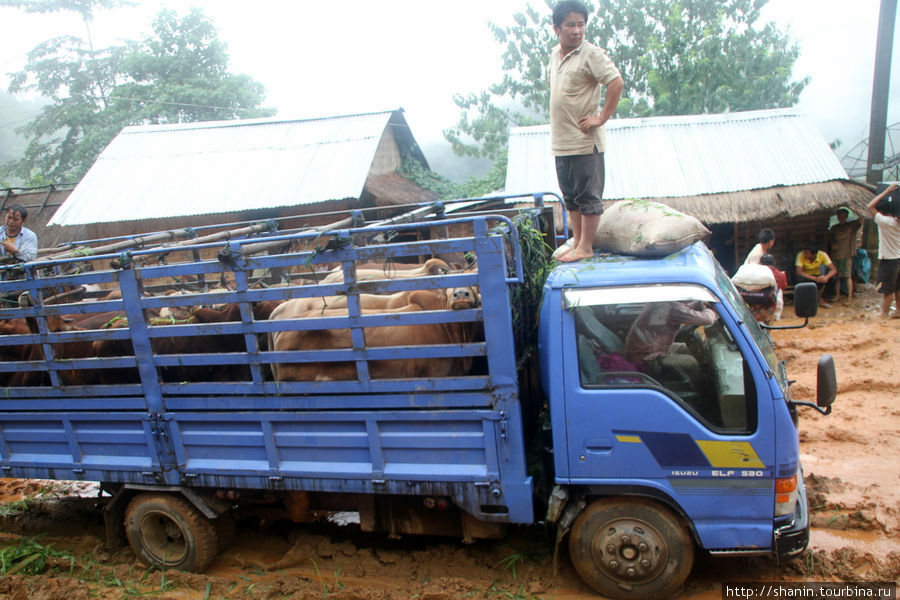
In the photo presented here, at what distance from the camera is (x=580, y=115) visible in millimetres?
3990

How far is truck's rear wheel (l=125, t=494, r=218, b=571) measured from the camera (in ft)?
13.2

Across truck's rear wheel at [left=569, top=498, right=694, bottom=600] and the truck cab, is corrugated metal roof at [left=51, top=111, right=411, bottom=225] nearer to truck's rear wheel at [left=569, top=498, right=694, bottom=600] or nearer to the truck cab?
the truck cab

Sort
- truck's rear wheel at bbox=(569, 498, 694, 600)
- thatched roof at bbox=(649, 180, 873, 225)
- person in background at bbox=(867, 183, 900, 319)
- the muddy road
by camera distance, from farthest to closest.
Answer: thatched roof at bbox=(649, 180, 873, 225)
person in background at bbox=(867, 183, 900, 319)
the muddy road
truck's rear wheel at bbox=(569, 498, 694, 600)

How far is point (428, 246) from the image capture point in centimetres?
330

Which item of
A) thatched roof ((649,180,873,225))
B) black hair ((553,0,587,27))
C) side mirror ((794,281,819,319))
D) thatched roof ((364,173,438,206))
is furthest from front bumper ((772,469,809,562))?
thatched roof ((364,173,438,206))

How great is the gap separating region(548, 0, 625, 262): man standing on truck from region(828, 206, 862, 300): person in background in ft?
30.4

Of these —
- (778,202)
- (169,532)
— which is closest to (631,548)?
(169,532)

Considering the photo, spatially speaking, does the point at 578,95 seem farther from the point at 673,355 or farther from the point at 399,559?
the point at 399,559

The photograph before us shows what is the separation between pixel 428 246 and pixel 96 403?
2.54 meters

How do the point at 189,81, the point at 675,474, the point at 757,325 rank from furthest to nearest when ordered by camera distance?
the point at 189,81
the point at 757,325
the point at 675,474

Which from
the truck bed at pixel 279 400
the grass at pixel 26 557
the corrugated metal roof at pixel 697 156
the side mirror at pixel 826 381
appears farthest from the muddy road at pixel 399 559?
the corrugated metal roof at pixel 697 156

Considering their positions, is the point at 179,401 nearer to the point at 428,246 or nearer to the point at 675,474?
the point at 428,246

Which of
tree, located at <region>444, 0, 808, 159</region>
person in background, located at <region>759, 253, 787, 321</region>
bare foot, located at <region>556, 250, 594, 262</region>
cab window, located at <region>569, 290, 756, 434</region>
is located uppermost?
tree, located at <region>444, 0, 808, 159</region>

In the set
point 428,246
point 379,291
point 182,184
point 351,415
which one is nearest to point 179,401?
point 351,415
